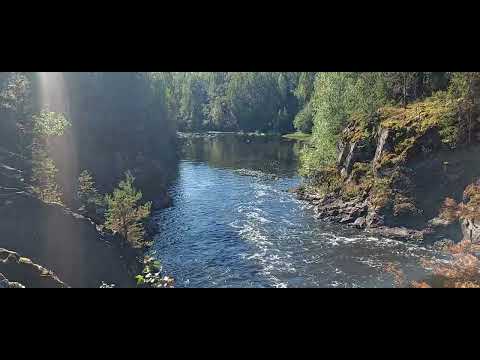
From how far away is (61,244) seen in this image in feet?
96.8

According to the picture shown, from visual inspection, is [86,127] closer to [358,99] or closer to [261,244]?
[261,244]

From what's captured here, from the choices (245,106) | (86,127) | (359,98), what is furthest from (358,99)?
(245,106)

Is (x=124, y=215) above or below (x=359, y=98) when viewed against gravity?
below

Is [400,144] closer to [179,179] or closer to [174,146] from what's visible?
[179,179]

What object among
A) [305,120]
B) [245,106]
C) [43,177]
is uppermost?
[245,106]

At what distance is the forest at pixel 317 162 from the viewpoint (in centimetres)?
3147

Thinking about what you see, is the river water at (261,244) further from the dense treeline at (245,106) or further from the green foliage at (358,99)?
the dense treeline at (245,106)

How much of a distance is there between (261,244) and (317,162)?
24.7 metres

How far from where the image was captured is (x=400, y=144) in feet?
155

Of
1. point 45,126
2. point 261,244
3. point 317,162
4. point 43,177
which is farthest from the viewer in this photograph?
point 317,162

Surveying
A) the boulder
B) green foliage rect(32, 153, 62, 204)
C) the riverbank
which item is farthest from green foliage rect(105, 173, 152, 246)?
the boulder

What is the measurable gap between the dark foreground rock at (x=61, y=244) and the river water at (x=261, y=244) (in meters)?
5.81
